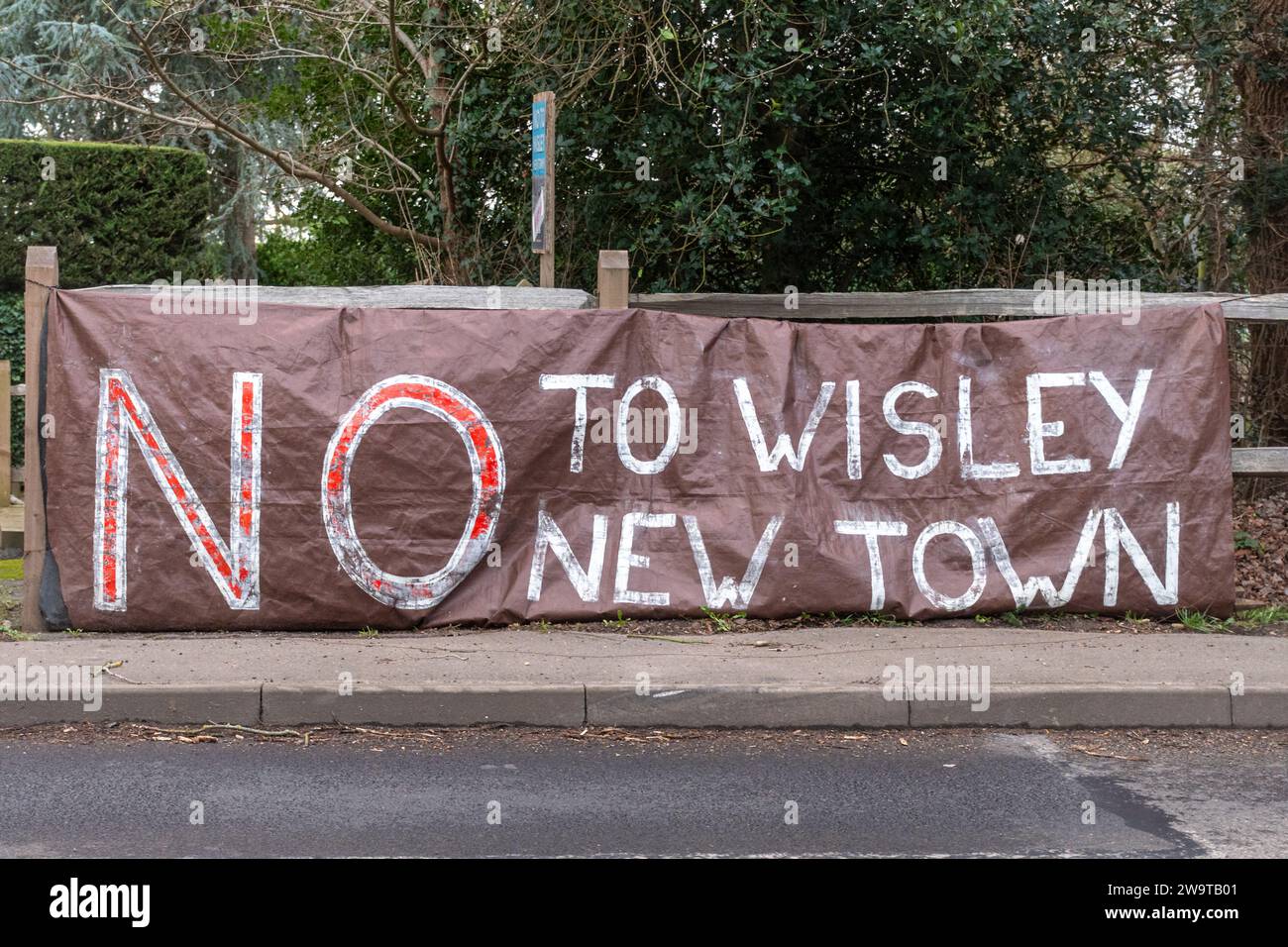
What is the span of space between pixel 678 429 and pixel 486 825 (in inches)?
133

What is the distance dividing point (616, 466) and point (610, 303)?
97 centimetres

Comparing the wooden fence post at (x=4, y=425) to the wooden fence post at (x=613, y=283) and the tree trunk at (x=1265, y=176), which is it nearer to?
the wooden fence post at (x=613, y=283)

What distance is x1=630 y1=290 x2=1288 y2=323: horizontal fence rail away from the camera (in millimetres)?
7828

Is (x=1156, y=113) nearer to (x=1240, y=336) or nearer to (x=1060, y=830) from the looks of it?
(x=1240, y=336)

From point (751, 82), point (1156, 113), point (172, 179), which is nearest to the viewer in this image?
point (751, 82)

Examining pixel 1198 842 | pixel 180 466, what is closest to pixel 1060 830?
pixel 1198 842

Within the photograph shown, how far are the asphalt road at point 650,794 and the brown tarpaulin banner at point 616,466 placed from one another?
5.11ft

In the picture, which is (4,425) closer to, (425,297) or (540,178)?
(425,297)

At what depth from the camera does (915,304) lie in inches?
321

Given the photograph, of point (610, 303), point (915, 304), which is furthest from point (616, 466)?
point (915, 304)

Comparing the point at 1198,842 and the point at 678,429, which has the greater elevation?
the point at 678,429

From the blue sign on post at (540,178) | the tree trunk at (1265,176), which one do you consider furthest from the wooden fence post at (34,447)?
the tree trunk at (1265,176)

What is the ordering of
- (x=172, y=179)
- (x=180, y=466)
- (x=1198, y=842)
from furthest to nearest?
(x=172, y=179), (x=180, y=466), (x=1198, y=842)

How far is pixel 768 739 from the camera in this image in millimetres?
6062
